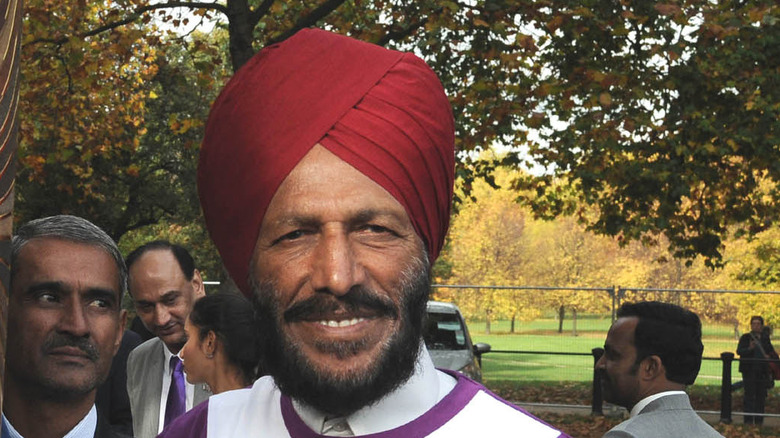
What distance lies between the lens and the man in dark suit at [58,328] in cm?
215

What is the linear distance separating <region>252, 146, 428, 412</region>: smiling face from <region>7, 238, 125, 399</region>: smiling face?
1.85 ft

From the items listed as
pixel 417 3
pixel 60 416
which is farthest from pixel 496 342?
pixel 60 416

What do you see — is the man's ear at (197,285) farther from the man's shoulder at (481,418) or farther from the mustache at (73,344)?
the man's shoulder at (481,418)

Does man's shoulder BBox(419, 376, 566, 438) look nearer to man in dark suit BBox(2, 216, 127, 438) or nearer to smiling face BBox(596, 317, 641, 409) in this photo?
man in dark suit BBox(2, 216, 127, 438)

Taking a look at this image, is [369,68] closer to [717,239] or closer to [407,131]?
[407,131]

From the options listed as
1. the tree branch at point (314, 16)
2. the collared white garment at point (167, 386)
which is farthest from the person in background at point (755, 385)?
the collared white garment at point (167, 386)

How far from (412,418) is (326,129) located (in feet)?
1.79

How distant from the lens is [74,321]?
7.23 feet

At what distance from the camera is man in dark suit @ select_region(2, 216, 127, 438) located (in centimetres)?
215

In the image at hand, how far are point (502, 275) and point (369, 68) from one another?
3710 centimetres

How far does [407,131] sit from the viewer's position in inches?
72.5

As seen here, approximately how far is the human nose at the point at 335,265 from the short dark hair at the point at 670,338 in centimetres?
326

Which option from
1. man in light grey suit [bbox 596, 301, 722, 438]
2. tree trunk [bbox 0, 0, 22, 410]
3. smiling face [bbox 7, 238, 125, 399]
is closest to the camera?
tree trunk [bbox 0, 0, 22, 410]

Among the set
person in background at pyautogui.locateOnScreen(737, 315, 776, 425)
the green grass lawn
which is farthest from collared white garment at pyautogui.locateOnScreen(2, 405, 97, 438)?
the green grass lawn
